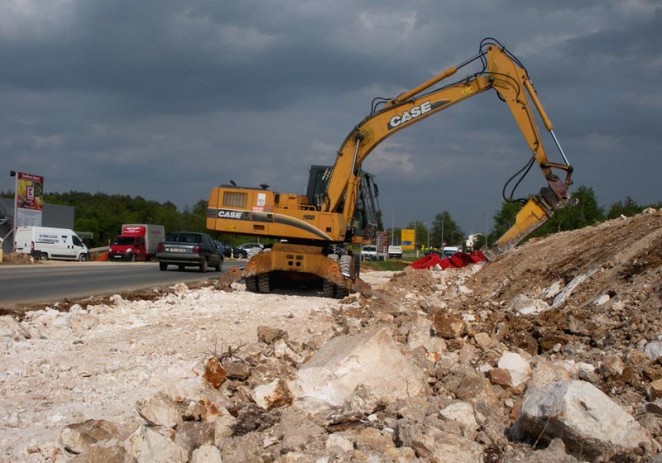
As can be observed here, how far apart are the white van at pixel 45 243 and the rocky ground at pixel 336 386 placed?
31774mm

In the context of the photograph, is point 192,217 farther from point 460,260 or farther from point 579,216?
point 460,260

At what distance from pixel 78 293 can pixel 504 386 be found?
1353cm

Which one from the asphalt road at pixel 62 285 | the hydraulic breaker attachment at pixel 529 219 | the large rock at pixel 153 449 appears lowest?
the large rock at pixel 153 449

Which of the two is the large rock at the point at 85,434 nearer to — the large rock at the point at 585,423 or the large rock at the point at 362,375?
the large rock at the point at 362,375

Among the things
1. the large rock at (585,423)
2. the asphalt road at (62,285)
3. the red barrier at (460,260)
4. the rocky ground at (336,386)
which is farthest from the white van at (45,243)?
the large rock at (585,423)

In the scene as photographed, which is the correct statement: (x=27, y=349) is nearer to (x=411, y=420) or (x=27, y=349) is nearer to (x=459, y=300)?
(x=411, y=420)

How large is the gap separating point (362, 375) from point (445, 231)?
11707 centimetres

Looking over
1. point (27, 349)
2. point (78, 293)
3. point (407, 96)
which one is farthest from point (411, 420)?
point (78, 293)

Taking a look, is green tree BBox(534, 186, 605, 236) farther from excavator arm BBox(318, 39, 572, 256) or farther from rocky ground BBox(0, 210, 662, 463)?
rocky ground BBox(0, 210, 662, 463)

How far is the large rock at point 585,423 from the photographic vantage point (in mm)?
5160

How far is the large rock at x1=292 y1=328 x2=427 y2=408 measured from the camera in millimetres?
6734

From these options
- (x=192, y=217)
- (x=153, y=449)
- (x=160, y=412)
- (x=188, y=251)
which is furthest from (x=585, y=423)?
(x=192, y=217)

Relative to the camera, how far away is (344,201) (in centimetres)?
1705

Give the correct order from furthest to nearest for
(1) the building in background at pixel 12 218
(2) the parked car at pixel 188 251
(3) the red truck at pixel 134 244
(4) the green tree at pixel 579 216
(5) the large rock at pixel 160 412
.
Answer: (4) the green tree at pixel 579 216
(1) the building in background at pixel 12 218
(3) the red truck at pixel 134 244
(2) the parked car at pixel 188 251
(5) the large rock at pixel 160 412
